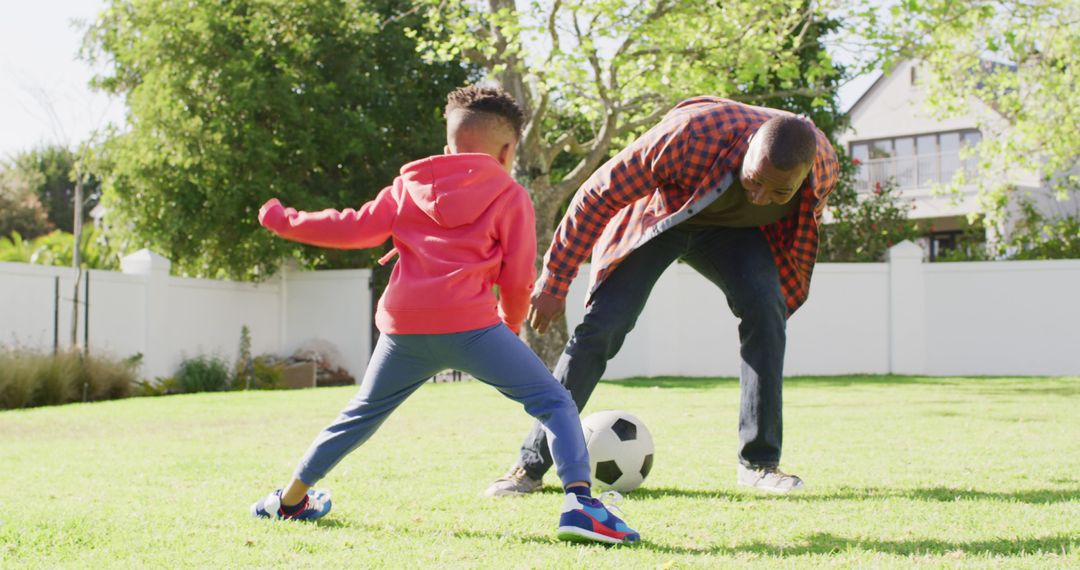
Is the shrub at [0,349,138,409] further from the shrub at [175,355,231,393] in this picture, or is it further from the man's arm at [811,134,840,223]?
the man's arm at [811,134,840,223]

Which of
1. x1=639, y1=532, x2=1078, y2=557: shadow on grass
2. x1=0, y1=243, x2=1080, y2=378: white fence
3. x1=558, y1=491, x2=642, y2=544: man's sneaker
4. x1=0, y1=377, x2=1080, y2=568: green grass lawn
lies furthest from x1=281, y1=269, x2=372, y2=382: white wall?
x1=639, y1=532, x2=1078, y2=557: shadow on grass

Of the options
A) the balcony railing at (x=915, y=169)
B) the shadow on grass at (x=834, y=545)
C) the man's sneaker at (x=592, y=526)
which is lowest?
the shadow on grass at (x=834, y=545)

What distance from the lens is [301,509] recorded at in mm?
3693

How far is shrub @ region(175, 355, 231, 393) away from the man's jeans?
12112 mm

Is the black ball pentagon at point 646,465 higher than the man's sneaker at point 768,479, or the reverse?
the black ball pentagon at point 646,465

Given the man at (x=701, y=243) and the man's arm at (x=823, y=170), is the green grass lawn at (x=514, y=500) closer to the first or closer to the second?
the man at (x=701, y=243)

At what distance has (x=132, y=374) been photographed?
14062mm

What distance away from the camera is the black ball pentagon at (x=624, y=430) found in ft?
14.8

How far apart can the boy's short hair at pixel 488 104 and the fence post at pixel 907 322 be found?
13.9 meters

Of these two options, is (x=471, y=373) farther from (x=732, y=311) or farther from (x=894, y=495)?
(x=894, y=495)

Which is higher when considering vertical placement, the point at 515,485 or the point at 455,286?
the point at 455,286

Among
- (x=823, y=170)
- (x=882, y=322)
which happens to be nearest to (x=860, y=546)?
(x=823, y=170)

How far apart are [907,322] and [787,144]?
1354 cm

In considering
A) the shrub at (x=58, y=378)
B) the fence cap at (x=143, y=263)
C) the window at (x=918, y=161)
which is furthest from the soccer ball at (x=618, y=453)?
the window at (x=918, y=161)
